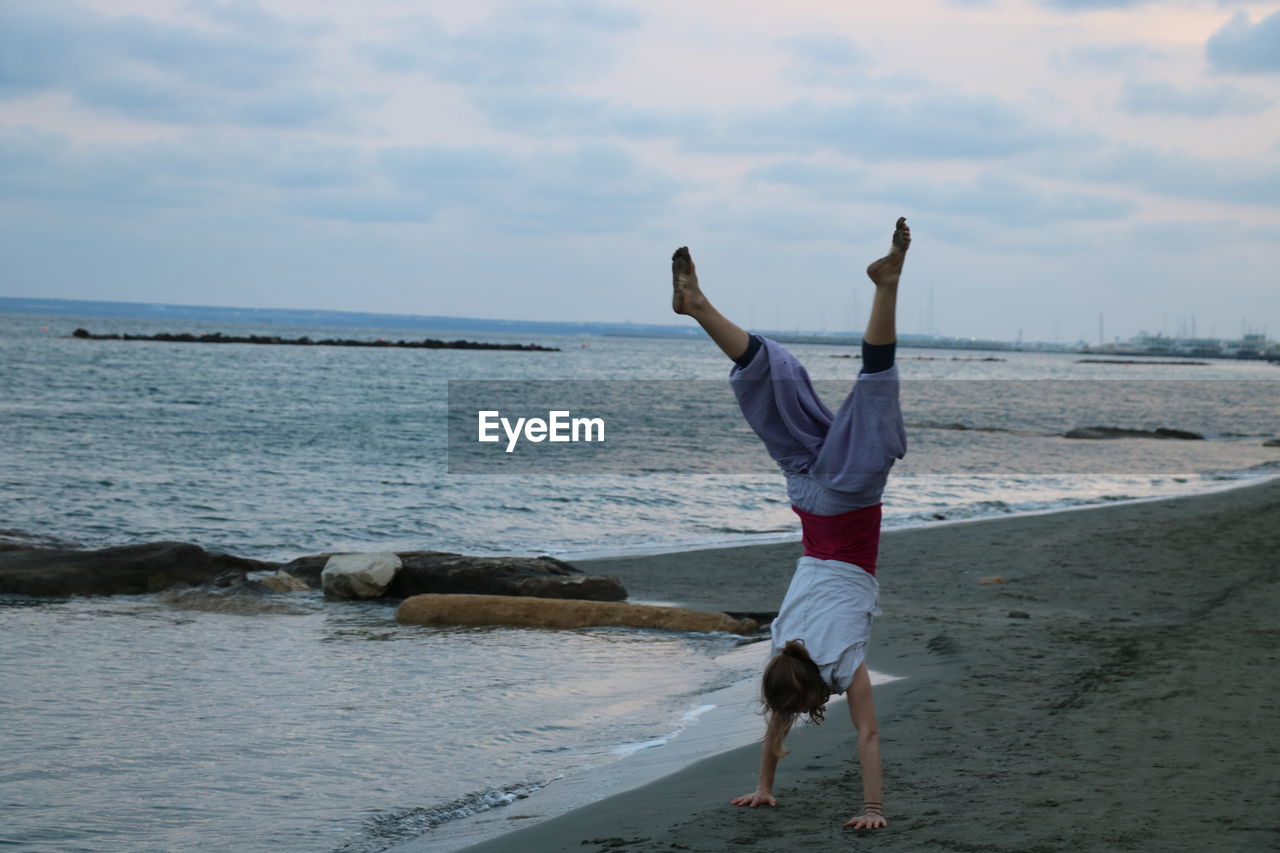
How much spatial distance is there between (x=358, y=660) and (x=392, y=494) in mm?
12872

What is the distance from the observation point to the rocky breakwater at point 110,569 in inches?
436

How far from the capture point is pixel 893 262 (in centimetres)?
357

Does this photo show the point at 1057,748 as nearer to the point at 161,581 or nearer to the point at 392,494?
the point at 161,581

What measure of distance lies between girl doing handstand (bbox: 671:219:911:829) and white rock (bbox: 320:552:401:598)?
7344 millimetres

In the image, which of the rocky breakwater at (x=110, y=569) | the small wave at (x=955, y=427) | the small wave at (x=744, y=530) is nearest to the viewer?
the rocky breakwater at (x=110, y=569)

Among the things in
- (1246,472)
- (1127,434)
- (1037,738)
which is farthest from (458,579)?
(1127,434)

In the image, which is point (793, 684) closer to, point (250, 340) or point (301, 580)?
point (301, 580)

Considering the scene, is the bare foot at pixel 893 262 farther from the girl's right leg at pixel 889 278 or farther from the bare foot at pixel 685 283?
the bare foot at pixel 685 283

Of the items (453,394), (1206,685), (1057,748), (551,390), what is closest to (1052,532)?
(1206,685)

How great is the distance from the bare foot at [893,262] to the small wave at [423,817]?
10.3ft

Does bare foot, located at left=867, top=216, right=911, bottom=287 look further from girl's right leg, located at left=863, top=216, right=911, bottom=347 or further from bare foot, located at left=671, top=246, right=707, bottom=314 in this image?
bare foot, located at left=671, top=246, right=707, bottom=314

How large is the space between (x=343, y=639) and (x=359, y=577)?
1.85 metres

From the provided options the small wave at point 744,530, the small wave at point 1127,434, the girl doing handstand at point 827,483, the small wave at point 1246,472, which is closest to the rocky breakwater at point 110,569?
the small wave at point 744,530

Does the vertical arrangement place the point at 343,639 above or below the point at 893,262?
below
